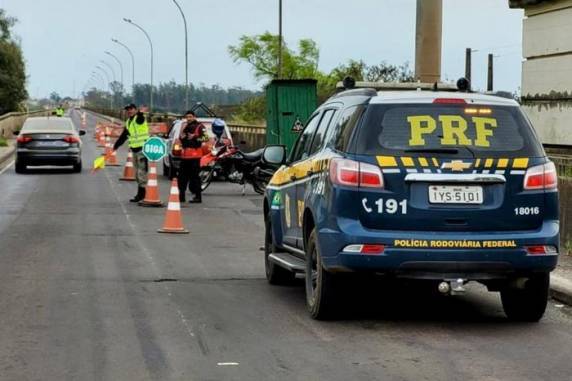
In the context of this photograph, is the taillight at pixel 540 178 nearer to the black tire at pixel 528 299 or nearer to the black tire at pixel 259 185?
the black tire at pixel 528 299

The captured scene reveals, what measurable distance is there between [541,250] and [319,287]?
1707mm

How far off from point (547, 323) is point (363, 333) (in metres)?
1.66

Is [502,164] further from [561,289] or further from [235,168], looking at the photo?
[235,168]

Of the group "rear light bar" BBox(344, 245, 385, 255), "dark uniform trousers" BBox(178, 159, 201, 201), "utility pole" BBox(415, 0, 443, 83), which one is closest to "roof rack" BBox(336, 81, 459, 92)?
"utility pole" BBox(415, 0, 443, 83)

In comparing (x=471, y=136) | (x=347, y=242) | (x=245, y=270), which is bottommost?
(x=245, y=270)

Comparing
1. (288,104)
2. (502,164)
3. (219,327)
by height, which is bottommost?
(219,327)

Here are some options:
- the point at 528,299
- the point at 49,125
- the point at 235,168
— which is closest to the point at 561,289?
the point at 528,299

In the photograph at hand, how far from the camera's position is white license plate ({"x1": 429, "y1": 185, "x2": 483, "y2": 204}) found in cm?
820

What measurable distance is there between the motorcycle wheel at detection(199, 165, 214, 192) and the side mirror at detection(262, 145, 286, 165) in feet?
44.4

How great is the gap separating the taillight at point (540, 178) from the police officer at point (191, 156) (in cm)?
1327

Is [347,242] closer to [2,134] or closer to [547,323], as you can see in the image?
[547,323]

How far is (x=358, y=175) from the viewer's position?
27.1 feet

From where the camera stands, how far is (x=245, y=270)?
484 inches

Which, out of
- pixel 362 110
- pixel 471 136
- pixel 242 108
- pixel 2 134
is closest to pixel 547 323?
pixel 471 136
